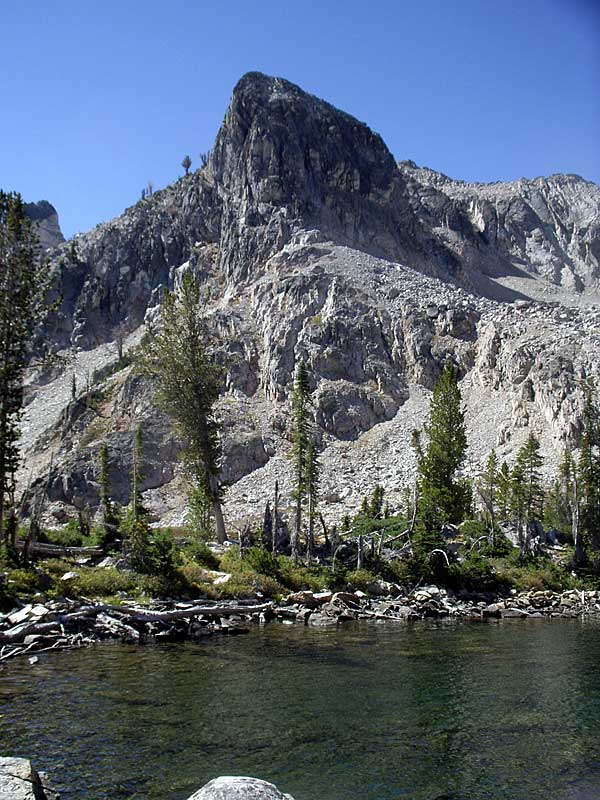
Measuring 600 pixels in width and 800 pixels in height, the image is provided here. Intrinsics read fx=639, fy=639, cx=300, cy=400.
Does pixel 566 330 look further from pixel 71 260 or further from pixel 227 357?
pixel 71 260

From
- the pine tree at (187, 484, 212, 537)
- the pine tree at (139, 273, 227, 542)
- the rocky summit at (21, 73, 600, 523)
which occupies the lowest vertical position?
the pine tree at (187, 484, 212, 537)

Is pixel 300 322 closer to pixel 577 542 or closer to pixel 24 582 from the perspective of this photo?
pixel 577 542

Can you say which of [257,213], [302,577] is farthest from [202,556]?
[257,213]

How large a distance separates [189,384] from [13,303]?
49.2ft

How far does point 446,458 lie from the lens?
6250 centimetres

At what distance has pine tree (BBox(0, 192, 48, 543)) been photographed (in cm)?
3225

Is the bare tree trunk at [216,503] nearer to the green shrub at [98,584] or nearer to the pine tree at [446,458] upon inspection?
the green shrub at [98,584]

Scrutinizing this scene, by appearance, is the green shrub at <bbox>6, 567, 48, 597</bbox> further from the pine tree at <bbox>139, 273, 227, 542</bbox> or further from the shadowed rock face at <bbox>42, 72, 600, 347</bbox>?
the shadowed rock face at <bbox>42, 72, 600, 347</bbox>

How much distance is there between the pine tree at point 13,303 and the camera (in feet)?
106

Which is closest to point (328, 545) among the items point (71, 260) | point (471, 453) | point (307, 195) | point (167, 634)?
point (167, 634)

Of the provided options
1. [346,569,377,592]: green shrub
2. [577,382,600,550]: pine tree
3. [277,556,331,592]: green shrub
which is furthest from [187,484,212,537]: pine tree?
[577,382,600,550]: pine tree

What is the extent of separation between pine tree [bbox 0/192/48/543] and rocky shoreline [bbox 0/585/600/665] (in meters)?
9.04

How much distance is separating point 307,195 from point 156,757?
155 metres

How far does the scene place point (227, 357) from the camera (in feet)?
392
